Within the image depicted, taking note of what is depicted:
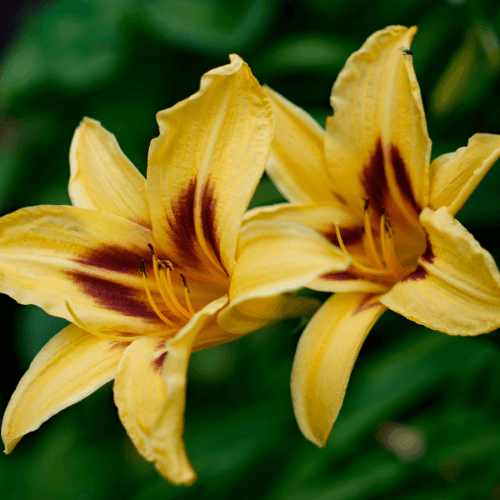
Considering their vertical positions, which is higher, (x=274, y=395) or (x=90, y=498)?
(x=274, y=395)

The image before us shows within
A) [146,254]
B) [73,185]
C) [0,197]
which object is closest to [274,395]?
[146,254]

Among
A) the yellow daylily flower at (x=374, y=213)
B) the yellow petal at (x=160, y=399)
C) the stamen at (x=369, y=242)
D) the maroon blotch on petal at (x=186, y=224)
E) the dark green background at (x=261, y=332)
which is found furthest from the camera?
the dark green background at (x=261, y=332)

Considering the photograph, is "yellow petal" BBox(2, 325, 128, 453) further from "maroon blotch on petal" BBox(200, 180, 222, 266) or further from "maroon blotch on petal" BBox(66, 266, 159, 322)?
"maroon blotch on petal" BBox(200, 180, 222, 266)

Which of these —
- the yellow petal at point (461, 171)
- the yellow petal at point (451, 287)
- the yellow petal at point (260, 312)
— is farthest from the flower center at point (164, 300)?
the yellow petal at point (461, 171)

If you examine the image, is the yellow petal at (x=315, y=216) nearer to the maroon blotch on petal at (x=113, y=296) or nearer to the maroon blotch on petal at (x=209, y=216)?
the maroon blotch on petal at (x=209, y=216)

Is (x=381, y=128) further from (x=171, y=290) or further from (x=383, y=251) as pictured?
(x=171, y=290)

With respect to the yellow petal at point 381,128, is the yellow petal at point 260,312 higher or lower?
lower

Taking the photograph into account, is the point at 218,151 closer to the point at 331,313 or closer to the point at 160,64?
the point at 331,313
